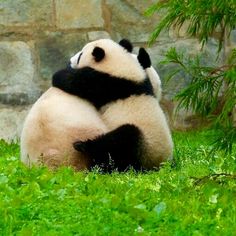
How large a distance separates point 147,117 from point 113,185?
1.07 meters

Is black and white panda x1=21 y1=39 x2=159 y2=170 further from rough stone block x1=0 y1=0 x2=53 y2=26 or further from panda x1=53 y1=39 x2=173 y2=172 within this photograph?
rough stone block x1=0 y1=0 x2=53 y2=26

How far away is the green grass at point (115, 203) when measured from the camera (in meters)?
3.91

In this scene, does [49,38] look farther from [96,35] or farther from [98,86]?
[98,86]

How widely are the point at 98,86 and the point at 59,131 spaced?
0.45 meters

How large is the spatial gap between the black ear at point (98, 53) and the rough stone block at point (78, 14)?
280 centimetres

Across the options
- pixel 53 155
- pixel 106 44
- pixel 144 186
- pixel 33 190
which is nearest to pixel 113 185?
pixel 144 186

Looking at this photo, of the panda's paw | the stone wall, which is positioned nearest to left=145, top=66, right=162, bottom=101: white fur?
the panda's paw

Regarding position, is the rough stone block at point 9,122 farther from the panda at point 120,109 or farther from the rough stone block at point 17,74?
the panda at point 120,109

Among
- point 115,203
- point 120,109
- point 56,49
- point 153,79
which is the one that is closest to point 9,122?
point 56,49

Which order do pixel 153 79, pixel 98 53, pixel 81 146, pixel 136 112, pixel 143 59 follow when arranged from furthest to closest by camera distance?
pixel 153 79 < pixel 143 59 < pixel 98 53 < pixel 136 112 < pixel 81 146

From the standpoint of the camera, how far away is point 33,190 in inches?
182

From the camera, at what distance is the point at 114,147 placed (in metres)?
5.85

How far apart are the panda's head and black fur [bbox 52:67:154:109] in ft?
0.15

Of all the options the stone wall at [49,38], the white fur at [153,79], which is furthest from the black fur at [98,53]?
the stone wall at [49,38]
